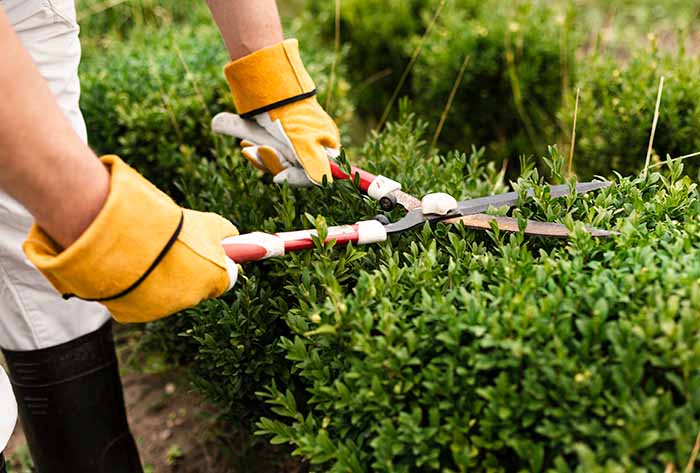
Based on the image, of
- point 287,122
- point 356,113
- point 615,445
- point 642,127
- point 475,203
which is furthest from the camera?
point 356,113

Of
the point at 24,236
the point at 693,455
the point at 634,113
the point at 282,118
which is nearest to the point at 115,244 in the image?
the point at 24,236

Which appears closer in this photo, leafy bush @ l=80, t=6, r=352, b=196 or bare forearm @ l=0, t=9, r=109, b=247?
bare forearm @ l=0, t=9, r=109, b=247

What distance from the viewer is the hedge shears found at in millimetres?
1646

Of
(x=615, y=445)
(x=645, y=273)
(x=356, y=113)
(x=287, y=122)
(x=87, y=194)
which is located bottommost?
(x=356, y=113)

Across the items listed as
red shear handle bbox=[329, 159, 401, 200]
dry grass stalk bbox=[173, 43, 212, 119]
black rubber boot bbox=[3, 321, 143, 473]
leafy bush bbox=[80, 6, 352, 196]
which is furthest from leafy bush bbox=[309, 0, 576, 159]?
black rubber boot bbox=[3, 321, 143, 473]

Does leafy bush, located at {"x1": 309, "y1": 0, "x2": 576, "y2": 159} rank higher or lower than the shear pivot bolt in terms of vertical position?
lower

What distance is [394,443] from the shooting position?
1.41 m

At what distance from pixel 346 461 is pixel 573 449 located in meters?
0.43

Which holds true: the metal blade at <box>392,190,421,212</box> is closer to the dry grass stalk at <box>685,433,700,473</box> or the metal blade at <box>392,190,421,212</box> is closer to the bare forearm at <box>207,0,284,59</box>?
the bare forearm at <box>207,0,284,59</box>

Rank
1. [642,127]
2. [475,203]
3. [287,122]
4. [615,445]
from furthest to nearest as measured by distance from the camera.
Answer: [642,127]
[287,122]
[475,203]
[615,445]

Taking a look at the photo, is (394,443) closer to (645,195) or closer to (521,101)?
(645,195)

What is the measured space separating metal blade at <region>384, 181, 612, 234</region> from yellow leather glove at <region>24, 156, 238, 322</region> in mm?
465

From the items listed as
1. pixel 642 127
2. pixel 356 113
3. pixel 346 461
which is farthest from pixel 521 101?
pixel 346 461

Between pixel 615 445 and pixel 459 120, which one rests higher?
pixel 615 445
